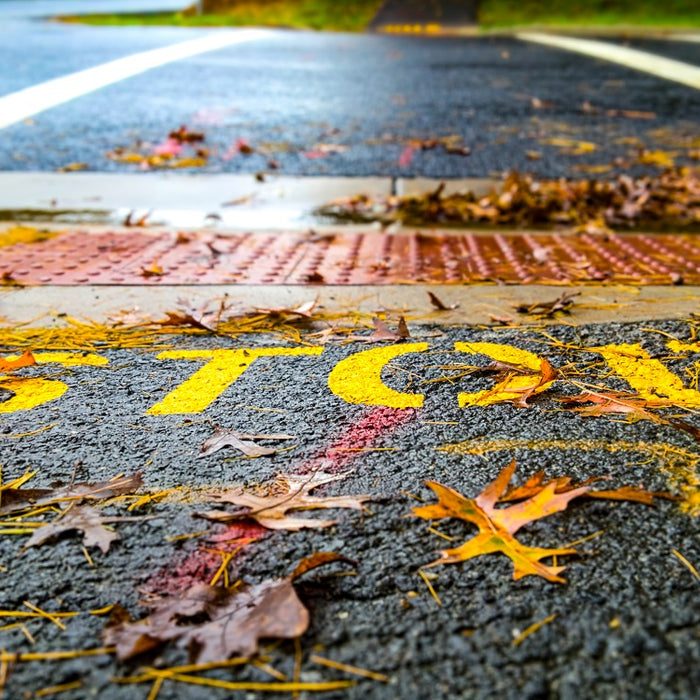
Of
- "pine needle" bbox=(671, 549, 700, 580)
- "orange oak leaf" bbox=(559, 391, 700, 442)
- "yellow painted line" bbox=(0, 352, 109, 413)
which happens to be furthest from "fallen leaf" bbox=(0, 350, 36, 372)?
"pine needle" bbox=(671, 549, 700, 580)

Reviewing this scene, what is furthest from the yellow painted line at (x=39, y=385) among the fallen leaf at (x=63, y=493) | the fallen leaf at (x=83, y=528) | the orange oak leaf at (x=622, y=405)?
the orange oak leaf at (x=622, y=405)

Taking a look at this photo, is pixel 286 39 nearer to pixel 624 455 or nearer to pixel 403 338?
pixel 403 338

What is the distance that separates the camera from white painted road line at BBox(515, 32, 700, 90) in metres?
8.30

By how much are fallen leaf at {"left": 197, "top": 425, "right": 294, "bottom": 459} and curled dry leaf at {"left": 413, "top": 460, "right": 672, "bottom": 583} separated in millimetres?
402

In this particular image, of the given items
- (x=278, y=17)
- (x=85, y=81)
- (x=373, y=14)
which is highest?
(x=373, y=14)

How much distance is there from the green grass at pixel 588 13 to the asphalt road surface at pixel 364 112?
7.03m

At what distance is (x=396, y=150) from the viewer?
5.42 meters

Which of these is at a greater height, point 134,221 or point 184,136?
point 184,136

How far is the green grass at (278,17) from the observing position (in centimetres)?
1678

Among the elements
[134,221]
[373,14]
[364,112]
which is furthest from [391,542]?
[373,14]

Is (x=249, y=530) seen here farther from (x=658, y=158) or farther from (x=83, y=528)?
(x=658, y=158)

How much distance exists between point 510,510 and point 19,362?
5.05ft

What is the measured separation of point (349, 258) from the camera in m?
3.42

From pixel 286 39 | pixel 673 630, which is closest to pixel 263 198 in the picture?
pixel 673 630
